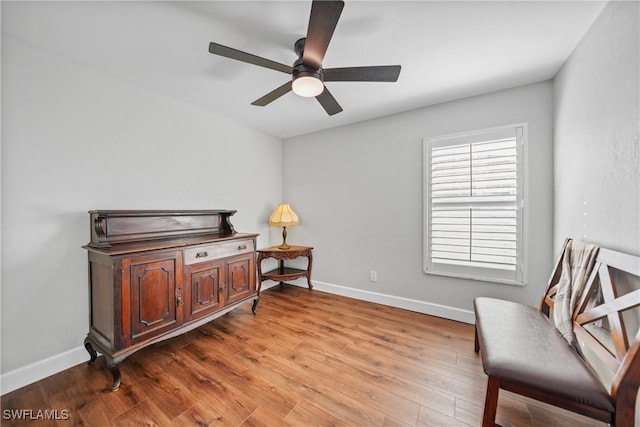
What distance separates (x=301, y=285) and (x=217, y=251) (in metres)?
1.72

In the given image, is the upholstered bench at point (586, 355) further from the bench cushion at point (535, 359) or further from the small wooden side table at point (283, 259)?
the small wooden side table at point (283, 259)

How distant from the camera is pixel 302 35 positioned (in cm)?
160

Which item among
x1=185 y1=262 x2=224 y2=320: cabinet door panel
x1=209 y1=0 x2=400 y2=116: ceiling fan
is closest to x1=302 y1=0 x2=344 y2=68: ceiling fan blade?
x1=209 y1=0 x2=400 y2=116: ceiling fan

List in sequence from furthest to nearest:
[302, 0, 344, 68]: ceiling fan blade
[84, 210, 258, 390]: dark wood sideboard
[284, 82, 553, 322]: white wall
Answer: [284, 82, 553, 322]: white wall, [84, 210, 258, 390]: dark wood sideboard, [302, 0, 344, 68]: ceiling fan blade

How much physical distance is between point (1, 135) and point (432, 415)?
3294mm

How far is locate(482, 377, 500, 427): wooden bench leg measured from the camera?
113cm

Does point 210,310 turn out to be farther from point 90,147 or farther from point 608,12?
point 608,12

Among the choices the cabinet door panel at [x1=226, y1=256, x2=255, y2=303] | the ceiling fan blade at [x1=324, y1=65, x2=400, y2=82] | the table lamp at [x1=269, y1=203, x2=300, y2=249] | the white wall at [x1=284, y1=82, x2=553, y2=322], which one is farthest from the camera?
the table lamp at [x1=269, y1=203, x2=300, y2=249]

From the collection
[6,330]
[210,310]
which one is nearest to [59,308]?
[6,330]

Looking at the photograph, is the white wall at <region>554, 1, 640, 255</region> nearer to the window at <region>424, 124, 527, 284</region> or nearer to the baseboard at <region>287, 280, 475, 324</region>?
the window at <region>424, 124, 527, 284</region>

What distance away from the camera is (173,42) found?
1.67m

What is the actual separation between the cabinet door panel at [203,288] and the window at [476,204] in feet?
7.52

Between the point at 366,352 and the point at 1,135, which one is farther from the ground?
the point at 1,135

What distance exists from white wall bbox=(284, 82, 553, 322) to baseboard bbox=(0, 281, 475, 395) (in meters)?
0.01
